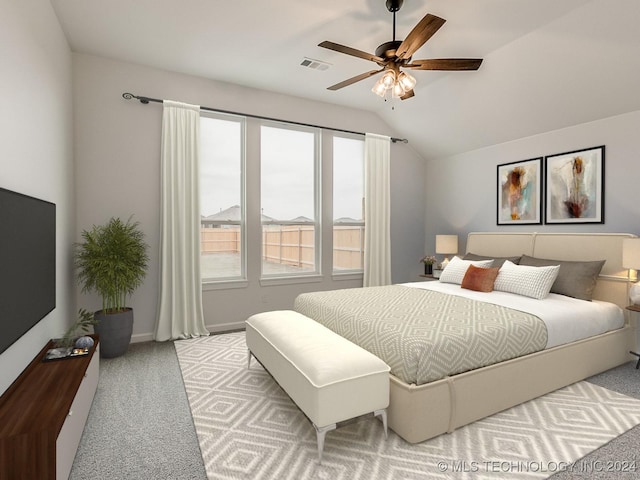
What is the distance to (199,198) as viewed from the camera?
4051mm

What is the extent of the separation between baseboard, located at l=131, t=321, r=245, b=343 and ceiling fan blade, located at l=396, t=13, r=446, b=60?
3494 mm

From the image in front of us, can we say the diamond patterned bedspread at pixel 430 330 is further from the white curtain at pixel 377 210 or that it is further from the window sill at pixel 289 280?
the white curtain at pixel 377 210

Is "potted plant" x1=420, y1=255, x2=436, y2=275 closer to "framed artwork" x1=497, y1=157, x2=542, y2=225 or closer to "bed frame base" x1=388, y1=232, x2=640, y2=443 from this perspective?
"framed artwork" x1=497, y1=157, x2=542, y2=225

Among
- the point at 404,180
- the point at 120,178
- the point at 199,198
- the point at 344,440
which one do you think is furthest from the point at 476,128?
the point at 120,178

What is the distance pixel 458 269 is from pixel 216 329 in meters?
3.02

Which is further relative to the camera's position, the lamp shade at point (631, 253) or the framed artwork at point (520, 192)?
the framed artwork at point (520, 192)

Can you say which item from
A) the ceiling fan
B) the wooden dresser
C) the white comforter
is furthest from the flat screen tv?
the white comforter

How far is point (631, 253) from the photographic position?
2969 mm

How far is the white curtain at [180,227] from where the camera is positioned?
153 inches

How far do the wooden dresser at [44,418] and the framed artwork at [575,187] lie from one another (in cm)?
473

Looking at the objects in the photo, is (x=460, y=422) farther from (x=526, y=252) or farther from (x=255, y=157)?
(x=255, y=157)

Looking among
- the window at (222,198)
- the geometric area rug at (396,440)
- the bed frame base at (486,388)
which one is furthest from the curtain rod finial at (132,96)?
the bed frame base at (486,388)

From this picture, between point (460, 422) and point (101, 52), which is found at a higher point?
point (101, 52)

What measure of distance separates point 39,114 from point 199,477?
8.60 ft
